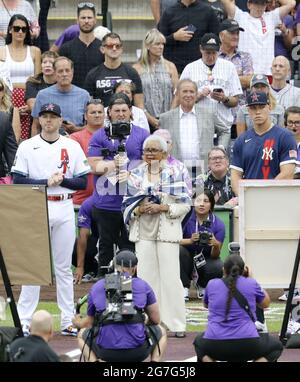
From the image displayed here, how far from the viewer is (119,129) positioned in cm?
1401

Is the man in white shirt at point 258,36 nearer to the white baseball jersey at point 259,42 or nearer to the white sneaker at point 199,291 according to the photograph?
the white baseball jersey at point 259,42

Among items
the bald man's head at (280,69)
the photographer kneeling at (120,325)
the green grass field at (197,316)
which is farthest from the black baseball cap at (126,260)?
the bald man's head at (280,69)

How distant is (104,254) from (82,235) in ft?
2.67

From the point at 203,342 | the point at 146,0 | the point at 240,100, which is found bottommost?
the point at 203,342

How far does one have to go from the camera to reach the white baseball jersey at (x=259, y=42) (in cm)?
1886

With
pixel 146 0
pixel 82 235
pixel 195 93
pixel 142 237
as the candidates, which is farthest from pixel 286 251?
pixel 146 0

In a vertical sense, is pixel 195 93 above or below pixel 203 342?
above

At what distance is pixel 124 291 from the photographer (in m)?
10.8

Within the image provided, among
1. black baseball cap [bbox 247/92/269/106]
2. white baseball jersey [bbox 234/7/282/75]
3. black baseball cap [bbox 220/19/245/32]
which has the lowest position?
black baseball cap [bbox 247/92/269/106]

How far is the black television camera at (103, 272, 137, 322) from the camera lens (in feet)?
34.9

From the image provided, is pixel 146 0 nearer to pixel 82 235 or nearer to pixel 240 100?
pixel 240 100

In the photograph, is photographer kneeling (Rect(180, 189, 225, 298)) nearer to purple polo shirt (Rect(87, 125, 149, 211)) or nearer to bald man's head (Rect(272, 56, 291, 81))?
purple polo shirt (Rect(87, 125, 149, 211))

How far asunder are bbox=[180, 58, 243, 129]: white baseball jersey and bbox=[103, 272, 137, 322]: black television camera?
691 cm

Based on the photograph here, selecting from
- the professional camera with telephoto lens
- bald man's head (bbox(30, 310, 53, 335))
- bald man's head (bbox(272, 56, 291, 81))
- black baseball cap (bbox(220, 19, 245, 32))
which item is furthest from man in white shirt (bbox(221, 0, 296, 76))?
bald man's head (bbox(30, 310, 53, 335))
